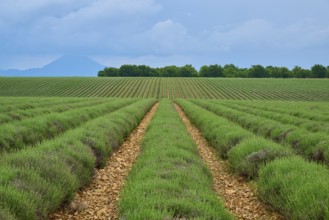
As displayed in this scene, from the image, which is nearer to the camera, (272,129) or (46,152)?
(46,152)

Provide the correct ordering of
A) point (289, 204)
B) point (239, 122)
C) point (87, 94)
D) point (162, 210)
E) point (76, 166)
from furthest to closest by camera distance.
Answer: point (87, 94)
point (239, 122)
point (76, 166)
point (289, 204)
point (162, 210)

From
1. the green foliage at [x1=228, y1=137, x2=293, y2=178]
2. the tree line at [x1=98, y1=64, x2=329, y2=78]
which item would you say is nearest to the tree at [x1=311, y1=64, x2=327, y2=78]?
the tree line at [x1=98, y1=64, x2=329, y2=78]

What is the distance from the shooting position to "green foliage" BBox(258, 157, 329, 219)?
5268 millimetres

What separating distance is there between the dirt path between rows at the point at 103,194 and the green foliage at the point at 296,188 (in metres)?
3.19

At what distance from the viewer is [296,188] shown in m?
6.15

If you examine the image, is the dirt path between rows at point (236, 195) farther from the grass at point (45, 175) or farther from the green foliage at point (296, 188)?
the grass at point (45, 175)

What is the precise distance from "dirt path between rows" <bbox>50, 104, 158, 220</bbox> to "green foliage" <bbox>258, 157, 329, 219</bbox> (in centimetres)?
319

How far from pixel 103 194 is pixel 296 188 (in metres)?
4.30

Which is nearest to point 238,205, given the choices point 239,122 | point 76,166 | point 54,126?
point 76,166

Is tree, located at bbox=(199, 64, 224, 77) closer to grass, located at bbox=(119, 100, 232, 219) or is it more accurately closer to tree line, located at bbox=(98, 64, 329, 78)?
tree line, located at bbox=(98, 64, 329, 78)

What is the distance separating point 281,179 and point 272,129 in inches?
336

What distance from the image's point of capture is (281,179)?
686 cm

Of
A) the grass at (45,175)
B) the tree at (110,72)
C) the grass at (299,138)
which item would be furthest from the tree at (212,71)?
the grass at (45,175)

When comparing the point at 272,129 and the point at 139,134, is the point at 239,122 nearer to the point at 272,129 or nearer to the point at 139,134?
the point at 272,129
